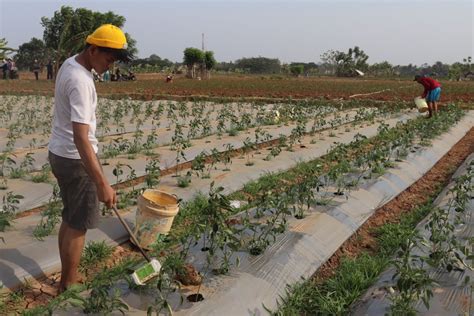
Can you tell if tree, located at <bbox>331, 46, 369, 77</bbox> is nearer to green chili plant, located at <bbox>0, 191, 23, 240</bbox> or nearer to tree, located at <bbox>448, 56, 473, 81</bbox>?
tree, located at <bbox>448, 56, 473, 81</bbox>

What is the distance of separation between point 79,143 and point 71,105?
0.68 ft

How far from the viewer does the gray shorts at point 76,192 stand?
9.02 ft

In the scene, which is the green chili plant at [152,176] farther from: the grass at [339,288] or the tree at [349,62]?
the tree at [349,62]

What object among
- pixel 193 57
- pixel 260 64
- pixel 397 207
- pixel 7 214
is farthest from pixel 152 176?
pixel 260 64

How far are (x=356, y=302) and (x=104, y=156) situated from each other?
4.37m

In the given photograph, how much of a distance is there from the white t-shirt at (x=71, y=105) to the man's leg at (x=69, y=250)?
18.9 inches

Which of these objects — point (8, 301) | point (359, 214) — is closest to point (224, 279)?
point (8, 301)

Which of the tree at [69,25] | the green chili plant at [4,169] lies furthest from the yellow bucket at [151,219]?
the tree at [69,25]

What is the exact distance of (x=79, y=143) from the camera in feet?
8.41

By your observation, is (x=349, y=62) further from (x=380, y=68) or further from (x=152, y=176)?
(x=152, y=176)

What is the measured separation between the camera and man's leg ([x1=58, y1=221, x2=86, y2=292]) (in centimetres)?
286

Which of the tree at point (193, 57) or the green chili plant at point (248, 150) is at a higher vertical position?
the tree at point (193, 57)

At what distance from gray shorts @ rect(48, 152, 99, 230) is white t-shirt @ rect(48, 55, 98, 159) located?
0.06 metres

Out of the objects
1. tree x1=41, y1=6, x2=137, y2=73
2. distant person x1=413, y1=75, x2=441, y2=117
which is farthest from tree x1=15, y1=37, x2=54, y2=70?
distant person x1=413, y1=75, x2=441, y2=117
